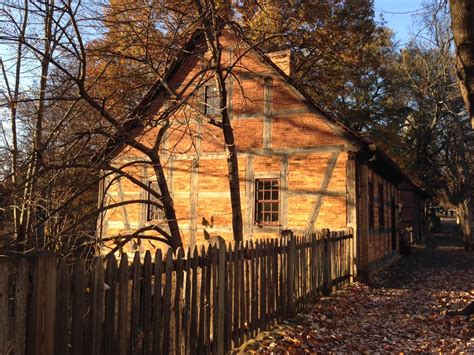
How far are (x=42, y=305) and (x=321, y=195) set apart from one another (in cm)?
989

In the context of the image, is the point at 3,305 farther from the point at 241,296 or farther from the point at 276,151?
the point at 276,151

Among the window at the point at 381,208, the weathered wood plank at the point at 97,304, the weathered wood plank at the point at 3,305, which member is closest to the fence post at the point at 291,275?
the weathered wood plank at the point at 97,304

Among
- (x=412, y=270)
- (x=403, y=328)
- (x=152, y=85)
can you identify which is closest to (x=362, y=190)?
(x=412, y=270)

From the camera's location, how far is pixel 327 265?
31.1 feet

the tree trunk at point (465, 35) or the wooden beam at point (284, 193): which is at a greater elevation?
the tree trunk at point (465, 35)

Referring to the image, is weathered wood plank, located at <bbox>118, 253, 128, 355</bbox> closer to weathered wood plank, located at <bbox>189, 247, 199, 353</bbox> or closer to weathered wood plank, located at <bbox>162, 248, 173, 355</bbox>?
weathered wood plank, located at <bbox>162, 248, 173, 355</bbox>

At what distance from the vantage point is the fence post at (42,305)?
3047 millimetres

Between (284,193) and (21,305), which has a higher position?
(284,193)

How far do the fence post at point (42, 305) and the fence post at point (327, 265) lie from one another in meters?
7.04

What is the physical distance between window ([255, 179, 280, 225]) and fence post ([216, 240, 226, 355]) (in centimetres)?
772

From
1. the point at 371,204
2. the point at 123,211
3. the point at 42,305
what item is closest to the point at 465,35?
Result: the point at 42,305

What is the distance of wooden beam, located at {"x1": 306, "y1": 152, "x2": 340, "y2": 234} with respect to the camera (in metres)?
12.2

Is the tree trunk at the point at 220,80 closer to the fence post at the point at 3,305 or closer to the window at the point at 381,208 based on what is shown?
the fence post at the point at 3,305

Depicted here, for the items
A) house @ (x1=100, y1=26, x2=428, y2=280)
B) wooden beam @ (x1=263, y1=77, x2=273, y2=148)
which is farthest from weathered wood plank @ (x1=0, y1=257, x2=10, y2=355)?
wooden beam @ (x1=263, y1=77, x2=273, y2=148)
